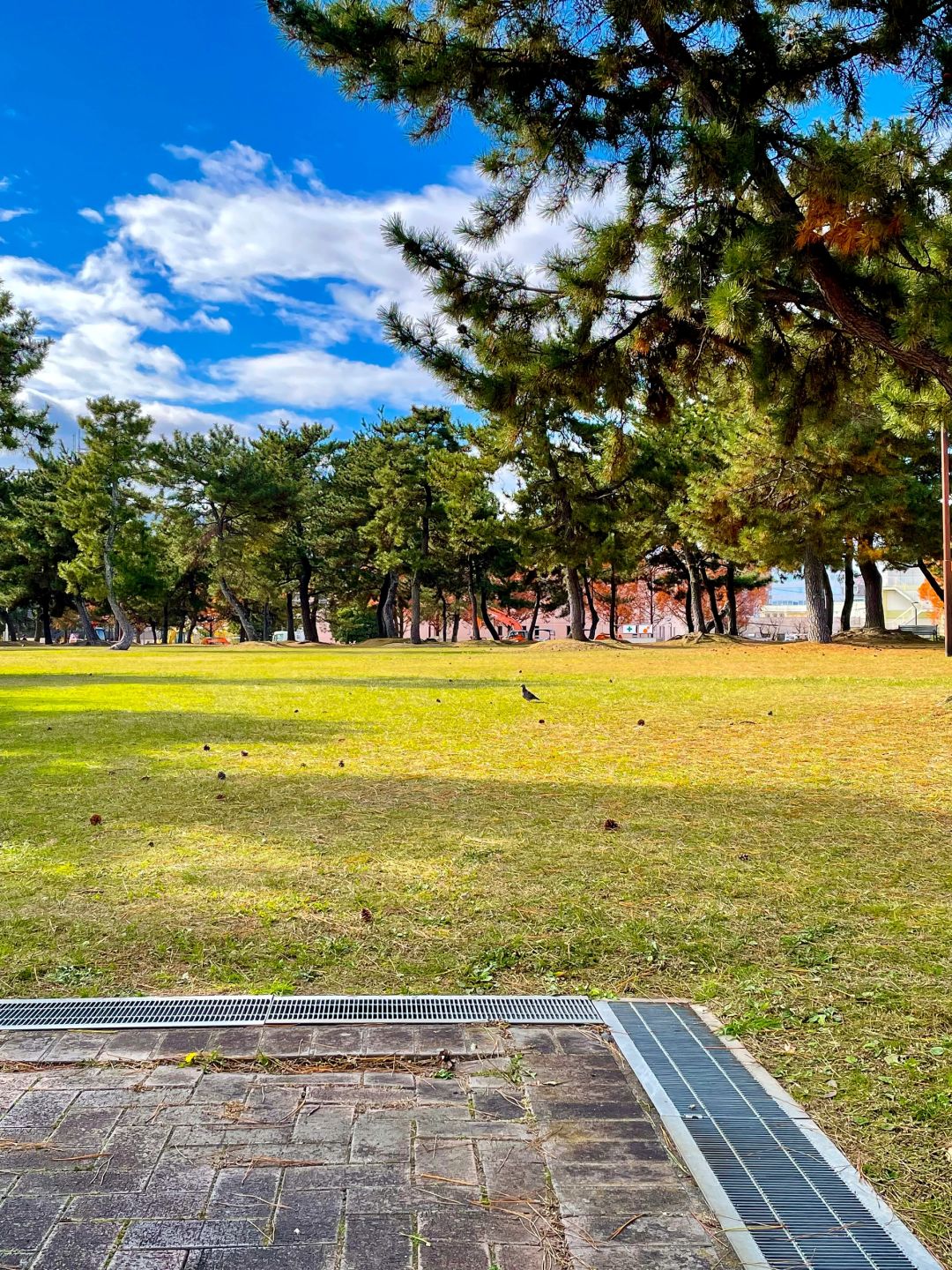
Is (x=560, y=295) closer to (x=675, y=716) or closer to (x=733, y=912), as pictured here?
(x=675, y=716)

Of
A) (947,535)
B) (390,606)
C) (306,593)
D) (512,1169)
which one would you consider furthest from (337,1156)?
(390,606)

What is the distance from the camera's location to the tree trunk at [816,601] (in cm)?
2870

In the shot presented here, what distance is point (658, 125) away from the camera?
772 cm

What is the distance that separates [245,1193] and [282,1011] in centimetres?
93

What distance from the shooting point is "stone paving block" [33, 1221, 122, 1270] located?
5.56 ft

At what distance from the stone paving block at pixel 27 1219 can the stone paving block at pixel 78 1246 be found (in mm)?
29

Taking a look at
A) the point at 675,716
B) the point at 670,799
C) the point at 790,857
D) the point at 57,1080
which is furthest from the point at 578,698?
the point at 57,1080

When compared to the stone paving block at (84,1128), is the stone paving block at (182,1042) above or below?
below

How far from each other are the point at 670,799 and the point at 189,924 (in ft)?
11.2

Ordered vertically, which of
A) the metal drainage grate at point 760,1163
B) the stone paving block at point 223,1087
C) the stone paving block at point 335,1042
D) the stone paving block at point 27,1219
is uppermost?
the stone paving block at point 27,1219

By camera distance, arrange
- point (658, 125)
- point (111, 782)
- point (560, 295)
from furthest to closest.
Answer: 1. point (560, 295)
2. point (658, 125)
3. point (111, 782)

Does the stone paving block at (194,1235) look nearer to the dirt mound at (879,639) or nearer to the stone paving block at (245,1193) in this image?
the stone paving block at (245,1193)

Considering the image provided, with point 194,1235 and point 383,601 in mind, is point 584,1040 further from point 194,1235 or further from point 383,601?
point 383,601

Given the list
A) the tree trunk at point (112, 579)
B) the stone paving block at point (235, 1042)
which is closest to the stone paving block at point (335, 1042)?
the stone paving block at point (235, 1042)
